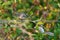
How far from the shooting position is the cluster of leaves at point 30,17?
264 centimetres

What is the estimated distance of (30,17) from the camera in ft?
9.07

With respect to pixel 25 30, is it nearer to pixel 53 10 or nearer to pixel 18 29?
pixel 18 29

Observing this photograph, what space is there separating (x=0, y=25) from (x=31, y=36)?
46 centimetres

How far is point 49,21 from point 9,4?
2.06 feet

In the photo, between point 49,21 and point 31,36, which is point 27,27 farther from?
point 49,21

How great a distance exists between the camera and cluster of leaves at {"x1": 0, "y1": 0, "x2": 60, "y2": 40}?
8.67 ft

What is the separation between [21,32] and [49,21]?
0.43 metres

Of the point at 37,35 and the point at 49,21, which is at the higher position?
the point at 49,21

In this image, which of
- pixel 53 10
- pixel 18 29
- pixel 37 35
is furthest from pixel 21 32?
pixel 53 10

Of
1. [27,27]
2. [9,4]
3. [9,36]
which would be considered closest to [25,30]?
[27,27]

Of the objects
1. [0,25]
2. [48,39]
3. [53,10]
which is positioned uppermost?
[53,10]

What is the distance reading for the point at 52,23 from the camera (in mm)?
2715

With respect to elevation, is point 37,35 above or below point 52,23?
below

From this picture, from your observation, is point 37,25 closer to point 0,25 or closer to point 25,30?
point 25,30
